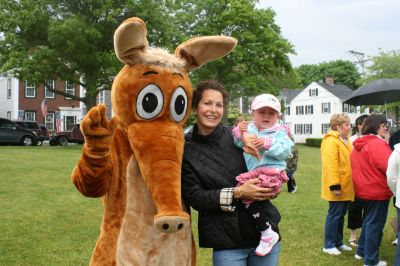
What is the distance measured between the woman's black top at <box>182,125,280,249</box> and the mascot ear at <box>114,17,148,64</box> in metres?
0.64

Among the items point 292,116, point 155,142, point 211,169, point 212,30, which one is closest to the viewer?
point 155,142

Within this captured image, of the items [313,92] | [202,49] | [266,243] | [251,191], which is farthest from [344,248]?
[313,92]

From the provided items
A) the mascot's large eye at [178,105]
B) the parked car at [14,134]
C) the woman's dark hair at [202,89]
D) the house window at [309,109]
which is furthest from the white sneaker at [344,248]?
the house window at [309,109]

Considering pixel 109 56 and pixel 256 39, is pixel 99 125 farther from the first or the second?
pixel 256 39

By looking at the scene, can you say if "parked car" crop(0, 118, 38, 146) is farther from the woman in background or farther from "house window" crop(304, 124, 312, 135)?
"house window" crop(304, 124, 312, 135)

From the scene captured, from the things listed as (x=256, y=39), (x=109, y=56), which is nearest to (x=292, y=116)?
(x=256, y=39)

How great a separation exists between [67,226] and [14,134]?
66.1 feet

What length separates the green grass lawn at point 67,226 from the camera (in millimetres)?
5844

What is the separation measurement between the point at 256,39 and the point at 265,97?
30114 millimetres

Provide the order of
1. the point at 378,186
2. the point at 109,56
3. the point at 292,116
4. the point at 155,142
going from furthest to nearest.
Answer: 1. the point at 292,116
2. the point at 109,56
3. the point at 378,186
4. the point at 155,142

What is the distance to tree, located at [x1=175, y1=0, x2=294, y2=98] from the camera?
3166 cm

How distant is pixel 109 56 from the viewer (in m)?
22.1

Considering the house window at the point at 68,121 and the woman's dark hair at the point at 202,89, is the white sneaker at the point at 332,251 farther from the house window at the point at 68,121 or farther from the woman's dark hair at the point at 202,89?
the house window at the point at 68,121

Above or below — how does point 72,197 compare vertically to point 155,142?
below
